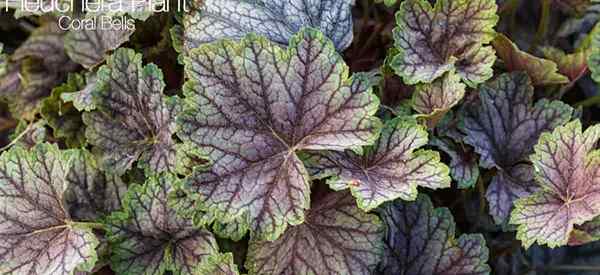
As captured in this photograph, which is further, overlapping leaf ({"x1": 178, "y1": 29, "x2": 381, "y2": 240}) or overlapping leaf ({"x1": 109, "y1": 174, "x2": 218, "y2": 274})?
overlapping leaf ({"x1": 109, "y1": 174, "x2": 218, "y2": 274})

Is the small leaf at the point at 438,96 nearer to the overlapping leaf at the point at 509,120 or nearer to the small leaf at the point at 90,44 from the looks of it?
the overlapping leaf at the point at 509,120

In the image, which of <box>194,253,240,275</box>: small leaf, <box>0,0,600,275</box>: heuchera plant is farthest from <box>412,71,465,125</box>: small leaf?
<box>194,253,240,275</box>: small leaf

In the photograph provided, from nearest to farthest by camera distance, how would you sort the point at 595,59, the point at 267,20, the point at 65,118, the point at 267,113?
1. the point at 267,113
2. the point at 267,20
3. the point at 595,59
4. the point at 65,118

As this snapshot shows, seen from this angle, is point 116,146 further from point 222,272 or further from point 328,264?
point 328,264

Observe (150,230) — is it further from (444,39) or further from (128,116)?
(444,39)

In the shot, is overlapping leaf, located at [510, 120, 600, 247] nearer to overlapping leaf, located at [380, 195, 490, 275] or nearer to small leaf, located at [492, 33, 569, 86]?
overlapping leaf, located at [380, 195, 490, 275]

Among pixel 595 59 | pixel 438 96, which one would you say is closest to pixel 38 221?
pixel 438 96

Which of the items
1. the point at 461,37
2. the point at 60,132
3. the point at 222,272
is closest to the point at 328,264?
the point at 222,272

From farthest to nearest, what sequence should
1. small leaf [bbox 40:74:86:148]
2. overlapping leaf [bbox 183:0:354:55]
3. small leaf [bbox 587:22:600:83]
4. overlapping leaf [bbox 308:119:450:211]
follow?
1. small leaf [bbox 40:74:86:148]
2. small leaf [bbox 587:22:600:83]
3. overlapping leaf [bbox 183:0:354:55]
4. overlapping leaf [bbox 308:119:450:211]
